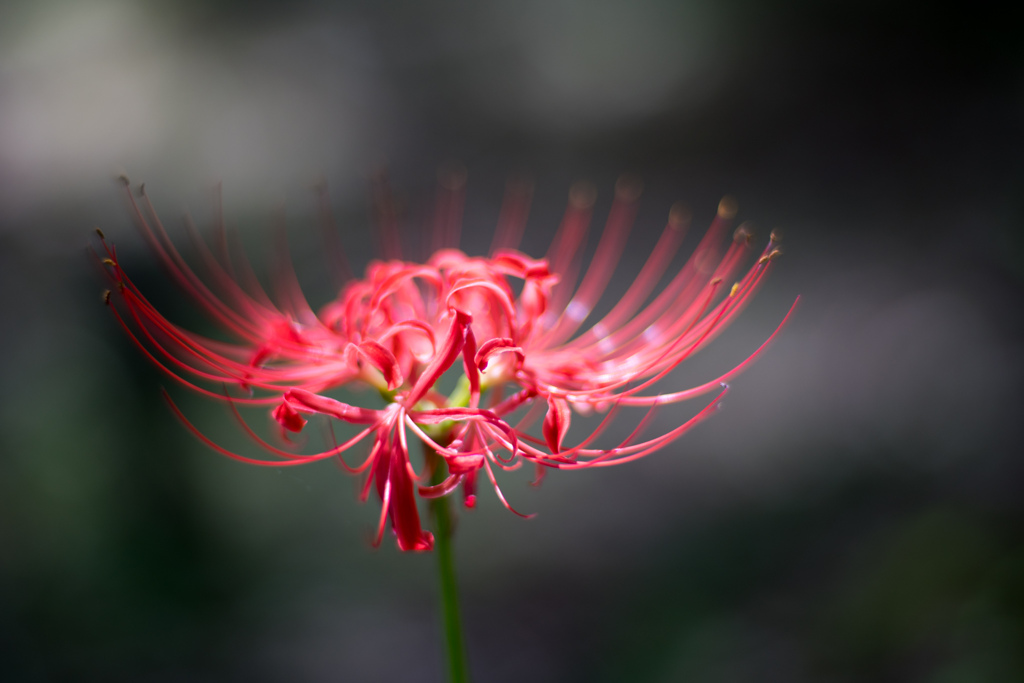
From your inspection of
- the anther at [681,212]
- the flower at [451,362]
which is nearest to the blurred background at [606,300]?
the anther at [681,212]

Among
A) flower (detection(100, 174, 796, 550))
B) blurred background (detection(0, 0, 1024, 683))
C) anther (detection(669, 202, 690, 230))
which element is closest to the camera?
flower (detection(100, 174, 796, 550))

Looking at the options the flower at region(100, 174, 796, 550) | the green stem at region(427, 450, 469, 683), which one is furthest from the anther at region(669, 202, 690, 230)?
the green stem at region(427, 450, 469, 683)

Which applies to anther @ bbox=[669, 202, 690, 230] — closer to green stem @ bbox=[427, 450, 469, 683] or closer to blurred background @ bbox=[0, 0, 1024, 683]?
blurred background @ bbox=[0, 0, 1024, 683]

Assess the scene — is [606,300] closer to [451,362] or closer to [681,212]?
[681,212]

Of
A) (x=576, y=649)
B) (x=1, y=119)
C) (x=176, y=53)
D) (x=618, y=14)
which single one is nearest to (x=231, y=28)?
(x=176, y=53)

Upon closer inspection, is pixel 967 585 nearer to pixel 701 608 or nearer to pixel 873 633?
pixel 873 633
